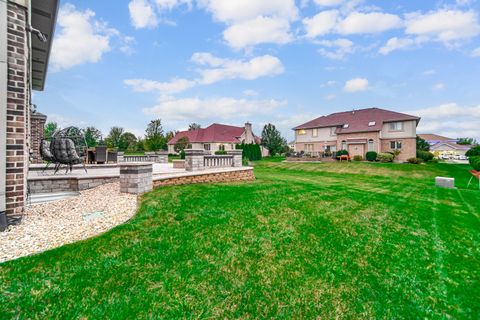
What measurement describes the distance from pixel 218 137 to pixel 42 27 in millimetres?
36319

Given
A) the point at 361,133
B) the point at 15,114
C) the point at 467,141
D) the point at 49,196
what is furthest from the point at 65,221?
the point at 467,141

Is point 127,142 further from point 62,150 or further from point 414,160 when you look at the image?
point 414,160

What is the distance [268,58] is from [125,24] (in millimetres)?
10843

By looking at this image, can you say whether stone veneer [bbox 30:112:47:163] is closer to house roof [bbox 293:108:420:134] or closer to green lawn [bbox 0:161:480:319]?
green lawn [bbox 0:161:480:319]

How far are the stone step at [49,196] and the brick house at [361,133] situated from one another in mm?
29534

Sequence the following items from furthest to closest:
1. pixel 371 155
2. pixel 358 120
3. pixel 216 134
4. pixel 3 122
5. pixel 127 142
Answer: pixel 127 142 < pixel 216 134 < pixel 358 120 < pixel 371 155 < pixel 3 122

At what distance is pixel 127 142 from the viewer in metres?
52.1

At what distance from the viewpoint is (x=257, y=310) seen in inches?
96.3

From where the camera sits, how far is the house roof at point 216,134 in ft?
141

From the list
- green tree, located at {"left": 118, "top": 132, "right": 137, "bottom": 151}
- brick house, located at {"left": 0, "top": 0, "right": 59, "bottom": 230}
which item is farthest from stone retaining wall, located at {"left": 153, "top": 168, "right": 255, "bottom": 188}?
green tree, located at {"left": 118, "top": 132, "right": 137, "bottom": 151}

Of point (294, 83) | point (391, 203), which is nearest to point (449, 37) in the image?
point (294, 83)

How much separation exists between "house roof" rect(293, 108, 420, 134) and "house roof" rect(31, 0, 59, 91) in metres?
29.8

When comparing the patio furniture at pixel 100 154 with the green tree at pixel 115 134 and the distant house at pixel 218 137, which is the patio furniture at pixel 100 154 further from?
the green tree at pixel 115 134

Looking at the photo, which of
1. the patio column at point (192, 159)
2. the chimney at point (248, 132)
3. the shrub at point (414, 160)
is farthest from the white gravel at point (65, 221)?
the chimney at point (248, 132)
